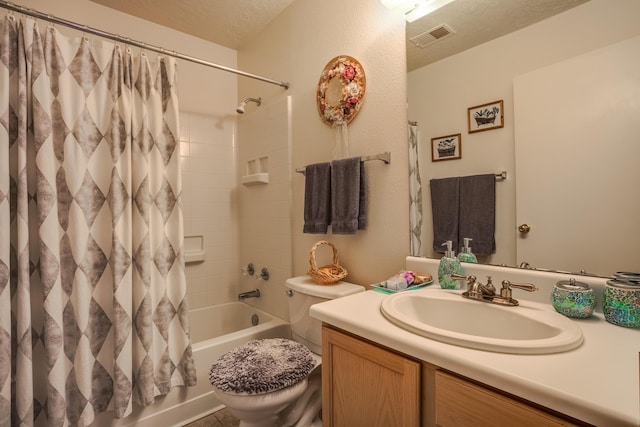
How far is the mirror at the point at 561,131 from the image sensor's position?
84 centimetres

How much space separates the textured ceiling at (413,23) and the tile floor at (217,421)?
6.40 feet

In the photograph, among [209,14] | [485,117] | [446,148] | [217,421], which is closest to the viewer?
[485,117]

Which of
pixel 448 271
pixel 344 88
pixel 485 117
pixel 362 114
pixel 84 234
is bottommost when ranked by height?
pixel 448 271

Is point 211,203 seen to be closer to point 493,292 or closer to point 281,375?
point 281,375

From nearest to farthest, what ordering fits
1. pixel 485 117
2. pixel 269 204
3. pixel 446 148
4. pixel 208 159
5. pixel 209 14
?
pixel 485 117 < pixel 446 148 < pixel 209 14 < pixel 269 204 < pixel 208 159

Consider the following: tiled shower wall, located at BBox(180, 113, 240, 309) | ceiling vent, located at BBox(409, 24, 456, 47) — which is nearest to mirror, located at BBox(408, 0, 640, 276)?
ceiling vent, located at BBox(409, 24, 456, 47)

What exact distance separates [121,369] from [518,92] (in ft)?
6.27

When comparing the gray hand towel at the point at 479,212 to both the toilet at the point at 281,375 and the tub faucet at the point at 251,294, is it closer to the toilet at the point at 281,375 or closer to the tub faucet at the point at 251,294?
the toilet at the point at 281,375

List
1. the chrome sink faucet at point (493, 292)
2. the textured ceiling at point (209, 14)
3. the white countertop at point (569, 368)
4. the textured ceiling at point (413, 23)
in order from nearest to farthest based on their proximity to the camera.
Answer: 1. the white countertop at point (569, 368)
2. the chrome sink faucet at point (493, 292)
3. the textured ceiling at point (413, 23)
4. the textured ceiling at point (209, 14)

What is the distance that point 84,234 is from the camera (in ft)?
4.19

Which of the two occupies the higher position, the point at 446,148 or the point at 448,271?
the point at 446,148

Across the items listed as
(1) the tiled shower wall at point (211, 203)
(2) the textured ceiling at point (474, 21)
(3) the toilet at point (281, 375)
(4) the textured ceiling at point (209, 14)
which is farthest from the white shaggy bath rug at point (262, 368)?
(4) the textured ceiling at point (209, 14)

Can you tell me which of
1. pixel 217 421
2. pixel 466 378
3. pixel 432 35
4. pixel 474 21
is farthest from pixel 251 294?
pixel 474 21

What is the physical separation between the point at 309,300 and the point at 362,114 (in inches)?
38.1
